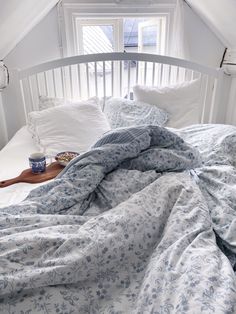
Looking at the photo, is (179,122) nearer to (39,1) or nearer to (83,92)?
(83,92)

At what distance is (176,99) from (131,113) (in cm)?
37

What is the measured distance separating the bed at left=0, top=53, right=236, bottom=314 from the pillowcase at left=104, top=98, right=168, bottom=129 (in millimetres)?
632

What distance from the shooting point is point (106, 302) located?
1.91 ft

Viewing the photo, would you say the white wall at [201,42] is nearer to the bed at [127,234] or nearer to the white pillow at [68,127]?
the white pillow at [68,127]

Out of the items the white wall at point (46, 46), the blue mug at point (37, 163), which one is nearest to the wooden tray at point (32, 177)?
the blue mug at point (37, 163)

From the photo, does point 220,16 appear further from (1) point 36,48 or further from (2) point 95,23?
(1) point 36,48

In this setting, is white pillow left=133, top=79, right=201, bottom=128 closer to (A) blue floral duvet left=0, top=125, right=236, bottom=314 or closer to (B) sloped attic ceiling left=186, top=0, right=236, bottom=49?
(B) sloped attic ceiling left=186, top=0, right=236, bottom=49

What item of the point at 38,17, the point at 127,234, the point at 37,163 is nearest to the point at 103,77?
the point at 38,17

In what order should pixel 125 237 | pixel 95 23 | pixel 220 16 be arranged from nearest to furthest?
pixel 125 237 < pixel 220 16 < pixel 95 23

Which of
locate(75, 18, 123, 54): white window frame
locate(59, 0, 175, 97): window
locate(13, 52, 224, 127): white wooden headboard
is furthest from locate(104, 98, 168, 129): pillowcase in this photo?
locate(75, 18, 123, 54): white window frame

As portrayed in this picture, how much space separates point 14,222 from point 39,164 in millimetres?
560

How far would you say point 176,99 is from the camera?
1914mm

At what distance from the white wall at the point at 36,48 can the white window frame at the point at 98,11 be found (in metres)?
0.06

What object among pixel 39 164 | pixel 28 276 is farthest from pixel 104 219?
pixel 39 164
